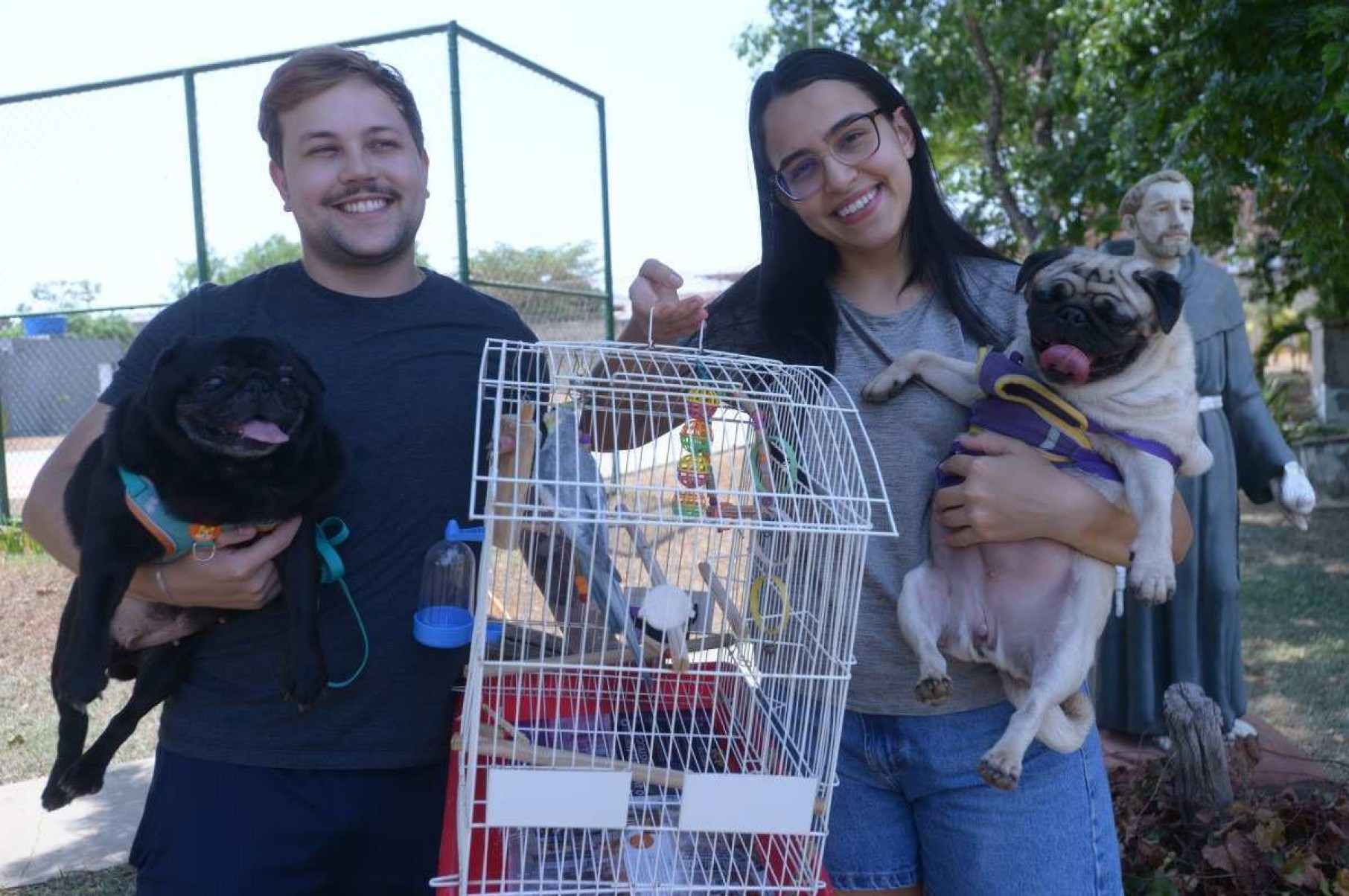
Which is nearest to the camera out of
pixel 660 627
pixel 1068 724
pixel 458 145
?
pixel 660 627

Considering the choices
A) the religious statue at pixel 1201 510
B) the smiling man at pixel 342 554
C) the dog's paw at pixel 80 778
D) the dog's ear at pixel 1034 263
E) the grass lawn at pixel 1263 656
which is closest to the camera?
the smiling man at pixel 342 554

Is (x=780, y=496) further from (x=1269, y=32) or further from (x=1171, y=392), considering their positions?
(x=1269, y=32)

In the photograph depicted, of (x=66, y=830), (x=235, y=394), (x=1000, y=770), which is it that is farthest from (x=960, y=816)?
(x=66, y=830)

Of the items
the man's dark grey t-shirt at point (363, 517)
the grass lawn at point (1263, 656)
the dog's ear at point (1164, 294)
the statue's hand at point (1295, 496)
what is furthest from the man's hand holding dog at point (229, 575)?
the statue's hand at point (1295, 496)

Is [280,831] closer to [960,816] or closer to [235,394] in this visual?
[235,394]

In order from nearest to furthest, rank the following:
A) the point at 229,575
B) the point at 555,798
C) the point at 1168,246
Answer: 1. the point at 555,798
2. the point at 229,575
3. the point at 1168,246

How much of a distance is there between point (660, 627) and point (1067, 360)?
101 centimetres

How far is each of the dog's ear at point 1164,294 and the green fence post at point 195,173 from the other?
6.74m

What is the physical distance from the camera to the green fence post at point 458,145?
21.5ft

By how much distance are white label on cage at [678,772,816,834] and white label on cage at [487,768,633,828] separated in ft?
0.35

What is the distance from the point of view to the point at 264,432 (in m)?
2.15

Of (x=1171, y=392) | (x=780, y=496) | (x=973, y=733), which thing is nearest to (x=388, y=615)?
(x=780, y=496)

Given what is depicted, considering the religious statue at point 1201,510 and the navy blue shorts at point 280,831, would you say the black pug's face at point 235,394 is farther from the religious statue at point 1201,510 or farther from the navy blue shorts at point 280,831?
the religious statue at point 1201,510

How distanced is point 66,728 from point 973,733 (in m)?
2.06
